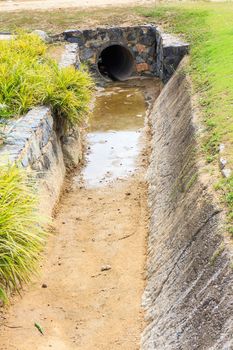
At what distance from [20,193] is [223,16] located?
10.2 metres

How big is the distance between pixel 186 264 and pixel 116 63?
12164 mm

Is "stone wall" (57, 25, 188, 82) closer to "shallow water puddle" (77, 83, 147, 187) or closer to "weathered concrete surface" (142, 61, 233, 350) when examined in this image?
"shallow water puddle" (77, 83, 147, 187)

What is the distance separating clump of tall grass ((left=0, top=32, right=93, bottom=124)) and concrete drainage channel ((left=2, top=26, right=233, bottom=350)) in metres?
0.31

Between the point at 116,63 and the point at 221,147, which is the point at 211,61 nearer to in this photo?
the point at 221,147

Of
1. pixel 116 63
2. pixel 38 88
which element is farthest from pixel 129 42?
pixel 38 88

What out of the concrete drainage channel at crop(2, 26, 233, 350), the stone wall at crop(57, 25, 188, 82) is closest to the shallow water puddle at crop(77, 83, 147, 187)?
the concrete drainage channel at crop(2, 26, 233, 350)

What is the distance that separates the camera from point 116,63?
1680 centimetres

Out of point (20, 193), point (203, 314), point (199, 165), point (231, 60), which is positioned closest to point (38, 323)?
point (20, 193)

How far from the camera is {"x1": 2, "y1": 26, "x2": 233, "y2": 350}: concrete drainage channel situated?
15.5 feet

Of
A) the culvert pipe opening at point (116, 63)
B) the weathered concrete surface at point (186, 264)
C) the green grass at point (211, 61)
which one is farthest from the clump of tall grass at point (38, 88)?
the culvert pipe opening at point (116, 63)

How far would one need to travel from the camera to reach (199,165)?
6.69 meters

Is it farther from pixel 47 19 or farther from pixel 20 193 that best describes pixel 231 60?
pixel 47 19

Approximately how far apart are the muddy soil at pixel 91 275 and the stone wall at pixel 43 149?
34cm

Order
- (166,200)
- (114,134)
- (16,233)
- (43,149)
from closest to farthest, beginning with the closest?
(16,233) → (166,200) → (43,149) → (114,134)
